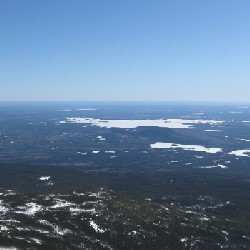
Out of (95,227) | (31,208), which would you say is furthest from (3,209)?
(95,227)

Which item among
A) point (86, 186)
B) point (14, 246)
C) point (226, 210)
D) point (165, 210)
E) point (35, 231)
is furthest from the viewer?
point (86, 186)

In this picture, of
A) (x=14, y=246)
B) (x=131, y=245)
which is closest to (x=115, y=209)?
(x=131, y=245)

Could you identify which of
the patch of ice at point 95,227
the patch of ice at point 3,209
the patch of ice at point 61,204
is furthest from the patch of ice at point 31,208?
the patch of ice at point 95,227

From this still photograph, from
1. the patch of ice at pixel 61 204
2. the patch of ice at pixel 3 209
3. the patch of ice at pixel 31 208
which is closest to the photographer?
the patch of ice at pixel 31 208

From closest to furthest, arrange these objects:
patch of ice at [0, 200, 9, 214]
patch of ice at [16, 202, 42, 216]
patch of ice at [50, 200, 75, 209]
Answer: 1. patch of ice at [16, 202, 42, 216]
2. patch of ice at [0, 200, 9, 214]
3. patch of ice at [50, 200, 75, 209]

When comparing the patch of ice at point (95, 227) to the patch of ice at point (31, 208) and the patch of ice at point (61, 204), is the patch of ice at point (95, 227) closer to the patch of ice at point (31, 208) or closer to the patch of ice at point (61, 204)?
the patch of ice at point (61, 204)

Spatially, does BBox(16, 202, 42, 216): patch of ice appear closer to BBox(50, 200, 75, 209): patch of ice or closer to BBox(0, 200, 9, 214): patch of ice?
BBox(0, 200, 9, 214): patch of ice

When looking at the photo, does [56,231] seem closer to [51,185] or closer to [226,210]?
[226,210]

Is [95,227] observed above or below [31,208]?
below

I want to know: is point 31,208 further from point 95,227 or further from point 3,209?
point 95,227

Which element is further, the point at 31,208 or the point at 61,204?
the point at 61,204

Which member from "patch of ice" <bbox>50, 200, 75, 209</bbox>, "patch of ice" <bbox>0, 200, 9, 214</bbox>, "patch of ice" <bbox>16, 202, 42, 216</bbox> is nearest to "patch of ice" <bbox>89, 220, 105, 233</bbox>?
"patch of ice" <bbox>50, 200, 75, 209</bbox>
